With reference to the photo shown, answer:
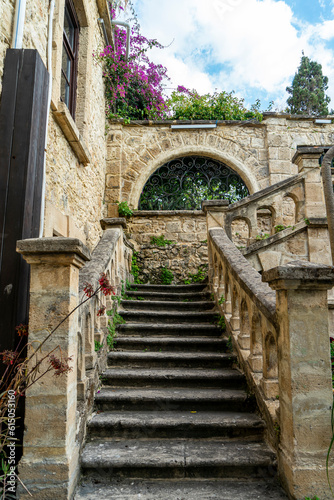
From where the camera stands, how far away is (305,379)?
6.86ft

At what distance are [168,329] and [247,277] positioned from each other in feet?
4.37

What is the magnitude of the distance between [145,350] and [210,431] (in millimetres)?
1305

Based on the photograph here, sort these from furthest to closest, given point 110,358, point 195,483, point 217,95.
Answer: point 217,95, point 110,358, point 195,483

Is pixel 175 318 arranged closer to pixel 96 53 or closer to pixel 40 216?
pixel 40 216

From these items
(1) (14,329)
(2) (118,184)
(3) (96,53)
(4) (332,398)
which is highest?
(3) (96,53)

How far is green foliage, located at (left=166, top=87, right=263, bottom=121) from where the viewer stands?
27.5ft

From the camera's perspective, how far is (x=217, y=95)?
8.63m

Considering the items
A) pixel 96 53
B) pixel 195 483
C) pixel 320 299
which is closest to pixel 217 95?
pixel 96 53

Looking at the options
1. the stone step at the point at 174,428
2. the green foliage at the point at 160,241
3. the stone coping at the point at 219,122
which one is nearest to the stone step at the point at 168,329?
the stone step at the point at 174,428

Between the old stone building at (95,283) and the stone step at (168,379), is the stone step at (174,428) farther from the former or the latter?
the stone step at (168,379)

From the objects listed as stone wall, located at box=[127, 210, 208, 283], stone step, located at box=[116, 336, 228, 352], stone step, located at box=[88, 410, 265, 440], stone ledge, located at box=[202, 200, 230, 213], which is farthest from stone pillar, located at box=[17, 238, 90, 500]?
stone wall, located at box=[127, 210, 208, 283]

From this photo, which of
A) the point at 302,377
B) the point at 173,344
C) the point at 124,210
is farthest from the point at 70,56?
the point at 302,377

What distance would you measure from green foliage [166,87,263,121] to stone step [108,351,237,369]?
648 centimetres

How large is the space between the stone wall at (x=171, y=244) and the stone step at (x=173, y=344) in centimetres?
306
